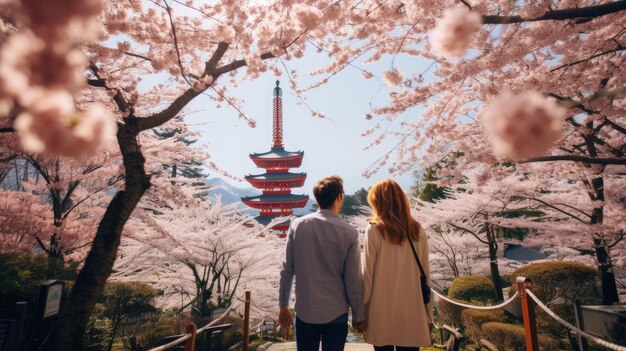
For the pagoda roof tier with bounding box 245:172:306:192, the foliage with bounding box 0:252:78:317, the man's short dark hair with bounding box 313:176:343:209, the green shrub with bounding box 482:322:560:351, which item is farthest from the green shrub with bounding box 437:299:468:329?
the pagoda roof tier with bounding box 245:172:306:192

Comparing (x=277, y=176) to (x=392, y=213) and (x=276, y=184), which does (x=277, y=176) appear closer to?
(x=276, y=184)

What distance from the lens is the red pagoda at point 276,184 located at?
26.6 m

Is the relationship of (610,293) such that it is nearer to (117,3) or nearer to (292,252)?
(292,252)

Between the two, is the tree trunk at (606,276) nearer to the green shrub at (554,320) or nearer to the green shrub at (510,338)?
the green shrub at (554,320)

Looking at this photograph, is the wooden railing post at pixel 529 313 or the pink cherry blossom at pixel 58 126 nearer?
the pink cherry blossom at pixel 58 126

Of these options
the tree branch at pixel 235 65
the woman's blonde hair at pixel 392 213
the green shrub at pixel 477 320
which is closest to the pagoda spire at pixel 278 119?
the green shrub at pixel 477 320

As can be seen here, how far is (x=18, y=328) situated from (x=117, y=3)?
291 centimetres

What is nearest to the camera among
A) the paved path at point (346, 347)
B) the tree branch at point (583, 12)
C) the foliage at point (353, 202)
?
the tree branch at point (583, 12)

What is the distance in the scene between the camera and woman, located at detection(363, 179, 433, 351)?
2.11m

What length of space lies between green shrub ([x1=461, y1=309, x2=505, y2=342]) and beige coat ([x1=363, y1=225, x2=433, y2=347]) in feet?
17.8

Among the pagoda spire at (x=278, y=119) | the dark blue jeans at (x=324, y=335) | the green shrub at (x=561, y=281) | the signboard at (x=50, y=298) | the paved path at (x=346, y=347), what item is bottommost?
the paved path at (x=346, y=347)

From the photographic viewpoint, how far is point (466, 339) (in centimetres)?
704

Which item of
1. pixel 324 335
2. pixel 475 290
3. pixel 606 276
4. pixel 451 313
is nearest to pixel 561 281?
pixel 606 276

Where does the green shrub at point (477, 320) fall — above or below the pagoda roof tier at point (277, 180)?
below
